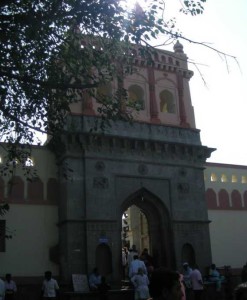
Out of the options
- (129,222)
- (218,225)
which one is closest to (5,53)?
(218,225)

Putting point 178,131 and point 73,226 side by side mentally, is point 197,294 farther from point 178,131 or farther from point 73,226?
point 178,131

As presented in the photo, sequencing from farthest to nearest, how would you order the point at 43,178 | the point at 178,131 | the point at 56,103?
the point at 178,131 < the point at 43,178 < the point at 56,103

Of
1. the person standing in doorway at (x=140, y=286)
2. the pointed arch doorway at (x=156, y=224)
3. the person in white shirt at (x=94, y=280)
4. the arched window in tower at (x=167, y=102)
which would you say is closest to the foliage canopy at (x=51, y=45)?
the person standing in doorway at (x=140, y=286)

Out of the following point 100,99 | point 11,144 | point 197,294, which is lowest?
point 197,294

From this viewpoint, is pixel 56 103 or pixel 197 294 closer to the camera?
pixel 56 103

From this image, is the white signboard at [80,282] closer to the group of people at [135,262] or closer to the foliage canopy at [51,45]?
the group of people at [135,262]

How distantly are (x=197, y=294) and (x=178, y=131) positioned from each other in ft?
26.6

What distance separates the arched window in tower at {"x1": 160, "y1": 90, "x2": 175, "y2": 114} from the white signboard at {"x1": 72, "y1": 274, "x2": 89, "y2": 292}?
29.3 feet

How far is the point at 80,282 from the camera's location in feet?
52.0

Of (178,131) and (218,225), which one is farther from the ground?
(178,131)

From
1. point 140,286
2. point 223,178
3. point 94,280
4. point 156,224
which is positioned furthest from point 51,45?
point 223,178

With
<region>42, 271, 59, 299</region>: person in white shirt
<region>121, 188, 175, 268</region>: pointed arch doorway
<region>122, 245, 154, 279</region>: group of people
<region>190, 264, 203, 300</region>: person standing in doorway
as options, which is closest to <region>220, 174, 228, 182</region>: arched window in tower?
<region>121, 188, 175, 268</region>: pointed arch doorway

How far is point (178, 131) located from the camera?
1997 cm

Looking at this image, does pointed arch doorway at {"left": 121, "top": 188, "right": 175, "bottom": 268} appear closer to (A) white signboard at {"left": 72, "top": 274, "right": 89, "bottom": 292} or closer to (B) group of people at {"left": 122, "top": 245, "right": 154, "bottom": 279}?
(B) group of people at {"left": 122, "top": 245, "right": 154, "bottom": 279}
